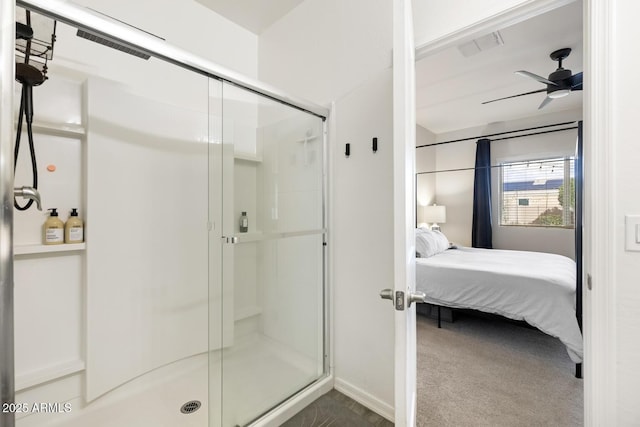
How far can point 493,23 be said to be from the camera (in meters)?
1.29

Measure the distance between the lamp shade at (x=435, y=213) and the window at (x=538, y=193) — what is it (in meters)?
0.94

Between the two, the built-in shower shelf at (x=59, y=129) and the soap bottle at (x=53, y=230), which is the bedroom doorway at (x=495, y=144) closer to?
the built-in shower shelf at (x=59, y=129)

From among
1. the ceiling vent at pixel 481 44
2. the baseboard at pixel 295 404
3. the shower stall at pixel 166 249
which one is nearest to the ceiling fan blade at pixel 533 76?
the ceiling vent at pixel 481 44

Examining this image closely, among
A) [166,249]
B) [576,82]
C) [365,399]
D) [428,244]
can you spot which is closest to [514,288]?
A: [428,244]

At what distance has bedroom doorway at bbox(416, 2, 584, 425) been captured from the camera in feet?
6.82

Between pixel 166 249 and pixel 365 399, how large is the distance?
5.28 feet

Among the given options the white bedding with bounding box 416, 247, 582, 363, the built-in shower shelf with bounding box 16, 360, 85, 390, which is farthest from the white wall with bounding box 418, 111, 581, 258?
the built-in shower shelf with bounding box 16, 360, 85, 390

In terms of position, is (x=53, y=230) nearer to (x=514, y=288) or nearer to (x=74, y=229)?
(x=74, y=229)

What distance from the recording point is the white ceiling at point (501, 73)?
2332 mm

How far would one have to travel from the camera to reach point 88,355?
1523 millimetres

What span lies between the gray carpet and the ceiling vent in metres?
2.53

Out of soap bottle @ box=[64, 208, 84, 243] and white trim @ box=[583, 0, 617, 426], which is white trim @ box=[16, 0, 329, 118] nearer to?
soap bottle @ box=[64, 208, 84, 243]

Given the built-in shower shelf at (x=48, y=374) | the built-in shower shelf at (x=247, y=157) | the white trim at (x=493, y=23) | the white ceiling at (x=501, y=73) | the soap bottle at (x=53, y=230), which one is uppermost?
the white ceiling at (x=501, y=73)

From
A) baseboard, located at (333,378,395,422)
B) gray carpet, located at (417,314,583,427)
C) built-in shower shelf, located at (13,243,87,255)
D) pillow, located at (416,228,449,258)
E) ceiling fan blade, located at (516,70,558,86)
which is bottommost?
gray carpet, located at (417,314,583,427)
